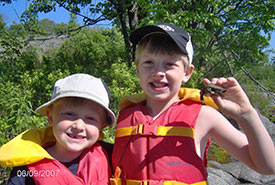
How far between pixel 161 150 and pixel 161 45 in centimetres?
75

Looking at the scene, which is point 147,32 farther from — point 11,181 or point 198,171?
point 11,181

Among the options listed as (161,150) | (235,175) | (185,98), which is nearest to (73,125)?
(161,150)

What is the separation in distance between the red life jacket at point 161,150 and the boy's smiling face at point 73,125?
231 millimetres

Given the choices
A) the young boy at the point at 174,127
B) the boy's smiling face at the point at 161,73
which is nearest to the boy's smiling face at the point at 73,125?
the young boy at the point at 174,127

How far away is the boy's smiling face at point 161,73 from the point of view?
172cm

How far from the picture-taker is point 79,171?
177 cm

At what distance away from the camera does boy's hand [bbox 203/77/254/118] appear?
1.49m

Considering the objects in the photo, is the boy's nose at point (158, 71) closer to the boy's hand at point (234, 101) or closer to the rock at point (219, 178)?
the boy's hand at point (234, 101)

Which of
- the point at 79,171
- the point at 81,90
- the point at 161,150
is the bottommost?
the point at 79,171

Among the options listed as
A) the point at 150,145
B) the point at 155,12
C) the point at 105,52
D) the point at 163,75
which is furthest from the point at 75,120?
the point at 105,52

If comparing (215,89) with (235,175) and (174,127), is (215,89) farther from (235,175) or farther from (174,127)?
(235,175)

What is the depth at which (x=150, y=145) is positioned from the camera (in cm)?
172

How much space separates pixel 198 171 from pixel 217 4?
514 cm

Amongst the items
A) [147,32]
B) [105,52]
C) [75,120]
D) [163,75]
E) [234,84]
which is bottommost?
[75,120]
